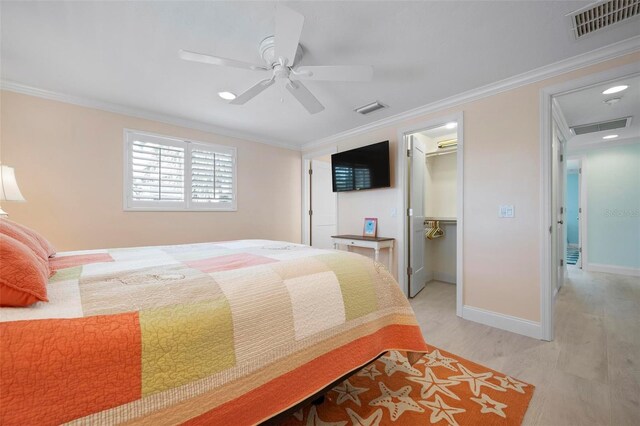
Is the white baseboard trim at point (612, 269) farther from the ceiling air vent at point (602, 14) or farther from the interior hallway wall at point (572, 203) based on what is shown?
the ceiling air vent at point (602, 14)

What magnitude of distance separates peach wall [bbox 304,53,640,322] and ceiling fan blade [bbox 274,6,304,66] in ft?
6.90

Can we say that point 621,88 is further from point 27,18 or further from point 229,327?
point 27,18

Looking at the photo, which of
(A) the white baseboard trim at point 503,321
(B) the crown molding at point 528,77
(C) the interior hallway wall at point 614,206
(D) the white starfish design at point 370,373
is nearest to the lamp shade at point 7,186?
(D) the white starfish design at point 370,373

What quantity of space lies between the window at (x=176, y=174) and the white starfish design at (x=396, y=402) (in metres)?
3.23

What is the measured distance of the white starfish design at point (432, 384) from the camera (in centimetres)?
158

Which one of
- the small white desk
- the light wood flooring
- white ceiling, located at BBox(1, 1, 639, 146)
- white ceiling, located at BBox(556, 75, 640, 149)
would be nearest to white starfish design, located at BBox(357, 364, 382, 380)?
the light wood flooring

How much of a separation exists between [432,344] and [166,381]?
7.01ft

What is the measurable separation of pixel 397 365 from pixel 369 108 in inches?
108

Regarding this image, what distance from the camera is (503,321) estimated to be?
2494mm

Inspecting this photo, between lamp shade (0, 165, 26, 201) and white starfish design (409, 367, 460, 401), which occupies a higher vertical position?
lamp shade (0, 165, 26, 201)

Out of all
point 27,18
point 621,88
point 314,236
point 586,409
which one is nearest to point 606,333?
point 586,409

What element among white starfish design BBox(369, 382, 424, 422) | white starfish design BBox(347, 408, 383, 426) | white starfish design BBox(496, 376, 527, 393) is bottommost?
white starfish design BBox(369, 382, 424, 422)

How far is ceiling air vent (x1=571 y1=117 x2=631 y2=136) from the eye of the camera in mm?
3486

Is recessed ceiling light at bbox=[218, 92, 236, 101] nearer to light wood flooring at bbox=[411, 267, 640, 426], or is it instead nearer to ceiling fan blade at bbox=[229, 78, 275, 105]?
ceiling fan blade at bbox=[229, 78, 275, 105]
